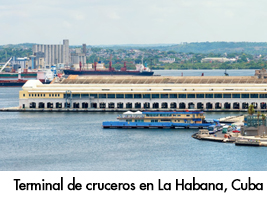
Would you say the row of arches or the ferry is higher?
the ferry

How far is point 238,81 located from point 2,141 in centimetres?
3698

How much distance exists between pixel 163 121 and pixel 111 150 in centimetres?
1276

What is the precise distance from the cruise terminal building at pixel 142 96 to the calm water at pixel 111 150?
13.6 metres

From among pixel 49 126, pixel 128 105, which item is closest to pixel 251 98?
pixel 128 105

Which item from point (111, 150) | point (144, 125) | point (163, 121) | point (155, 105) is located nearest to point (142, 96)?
point (155, 105)

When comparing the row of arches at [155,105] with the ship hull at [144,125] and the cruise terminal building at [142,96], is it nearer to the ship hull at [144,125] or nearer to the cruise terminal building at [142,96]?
the cruise terminal building at [142,96]

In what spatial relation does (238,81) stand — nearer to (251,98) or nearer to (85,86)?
(251,98)

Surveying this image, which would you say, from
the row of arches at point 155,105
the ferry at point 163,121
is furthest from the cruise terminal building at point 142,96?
the ferry at point 163,121

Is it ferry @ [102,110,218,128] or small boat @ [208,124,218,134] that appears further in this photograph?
ferry @ [102,110,218,128]

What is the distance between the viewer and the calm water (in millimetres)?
41812

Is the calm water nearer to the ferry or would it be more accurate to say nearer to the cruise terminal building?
the ferry

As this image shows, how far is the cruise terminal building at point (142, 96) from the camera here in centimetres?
7462

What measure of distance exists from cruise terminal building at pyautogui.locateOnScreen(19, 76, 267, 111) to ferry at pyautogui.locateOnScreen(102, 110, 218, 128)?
1487cm

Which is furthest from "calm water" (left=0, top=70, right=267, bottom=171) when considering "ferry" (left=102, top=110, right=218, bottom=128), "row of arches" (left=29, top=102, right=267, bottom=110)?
"row of arches" (left=29, top=102, right=267, bottom=110)
